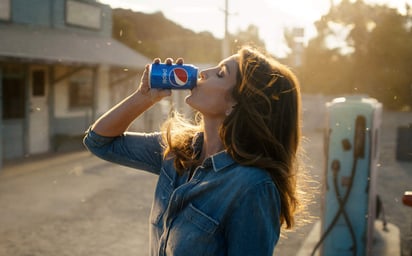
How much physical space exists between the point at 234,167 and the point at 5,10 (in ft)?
27.2

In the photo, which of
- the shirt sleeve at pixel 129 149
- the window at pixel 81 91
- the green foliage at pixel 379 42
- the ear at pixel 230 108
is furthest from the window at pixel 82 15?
the ear at pixel 230 108

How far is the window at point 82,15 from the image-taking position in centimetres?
953

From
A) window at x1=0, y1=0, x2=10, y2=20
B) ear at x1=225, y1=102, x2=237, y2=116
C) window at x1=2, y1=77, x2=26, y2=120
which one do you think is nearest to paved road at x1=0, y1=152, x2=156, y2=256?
window at x1=2, y1=77, x2=26, y2=120

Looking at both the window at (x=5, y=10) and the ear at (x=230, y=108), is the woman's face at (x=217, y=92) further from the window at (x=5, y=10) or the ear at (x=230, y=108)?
the window at (x=5, y=10)

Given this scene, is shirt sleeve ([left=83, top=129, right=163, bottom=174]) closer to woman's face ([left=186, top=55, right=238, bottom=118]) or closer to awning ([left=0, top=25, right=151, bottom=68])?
woman's face ([left=186, top=55, right=238, bottom=118])

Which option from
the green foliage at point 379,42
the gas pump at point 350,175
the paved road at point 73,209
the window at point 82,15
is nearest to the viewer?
the green foliage at point 379,42

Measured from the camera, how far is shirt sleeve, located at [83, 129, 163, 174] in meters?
1.65

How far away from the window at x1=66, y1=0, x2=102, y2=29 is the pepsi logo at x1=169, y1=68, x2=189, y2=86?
8242 millimetres

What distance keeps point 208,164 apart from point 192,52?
574 inches

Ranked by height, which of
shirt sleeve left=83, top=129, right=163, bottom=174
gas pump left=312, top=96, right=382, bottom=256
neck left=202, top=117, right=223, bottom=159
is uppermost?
Answer: neck left=202, top=117, right=223, bottom=159

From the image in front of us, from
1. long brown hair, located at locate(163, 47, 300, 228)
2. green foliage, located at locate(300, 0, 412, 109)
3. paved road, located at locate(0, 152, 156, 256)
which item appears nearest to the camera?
long brown hair, located at locate(163, 47, 300, 228)

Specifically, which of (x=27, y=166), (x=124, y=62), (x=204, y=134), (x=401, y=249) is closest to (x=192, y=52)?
(x=124, y=62)

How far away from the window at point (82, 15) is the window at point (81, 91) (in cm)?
151

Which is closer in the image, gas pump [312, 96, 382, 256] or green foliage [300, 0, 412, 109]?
green foliage [300, 0, 412, 109]
